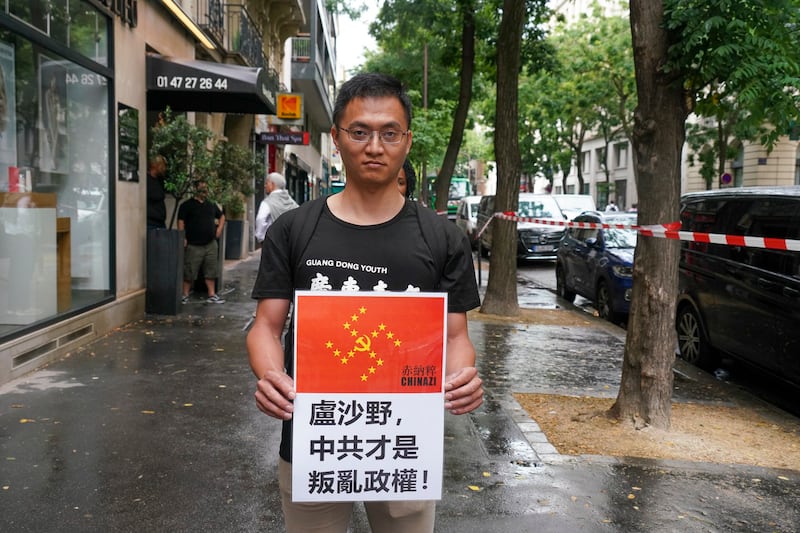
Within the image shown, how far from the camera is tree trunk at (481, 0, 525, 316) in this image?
36.3 feet

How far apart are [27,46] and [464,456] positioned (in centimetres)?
564

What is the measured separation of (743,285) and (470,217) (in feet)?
64.9

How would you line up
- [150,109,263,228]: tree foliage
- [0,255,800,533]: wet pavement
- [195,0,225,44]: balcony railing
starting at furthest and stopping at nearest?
[195,0,225,44]: balcony railing → [150,109,263,228]: tree foliage → [0,255,800,533]: wet pavement

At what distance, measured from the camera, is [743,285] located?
23.2ft

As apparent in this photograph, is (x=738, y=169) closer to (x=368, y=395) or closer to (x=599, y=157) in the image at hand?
(x=599, y=157)

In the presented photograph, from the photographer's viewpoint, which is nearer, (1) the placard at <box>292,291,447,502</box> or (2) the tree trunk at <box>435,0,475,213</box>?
(1) the placard at <box>292,291,447,502</box>

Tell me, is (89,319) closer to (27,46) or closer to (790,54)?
(27,46)

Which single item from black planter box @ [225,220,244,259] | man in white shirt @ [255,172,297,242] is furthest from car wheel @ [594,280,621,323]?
black planter box @ [225,220,244,259]

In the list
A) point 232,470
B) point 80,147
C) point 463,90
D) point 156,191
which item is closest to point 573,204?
point 463,90

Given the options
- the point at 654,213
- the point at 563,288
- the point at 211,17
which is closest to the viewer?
the point at 654,213

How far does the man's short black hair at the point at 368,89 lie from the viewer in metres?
2.18

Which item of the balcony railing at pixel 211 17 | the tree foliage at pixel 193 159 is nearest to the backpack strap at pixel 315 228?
the tree foliage at pixel 193 159

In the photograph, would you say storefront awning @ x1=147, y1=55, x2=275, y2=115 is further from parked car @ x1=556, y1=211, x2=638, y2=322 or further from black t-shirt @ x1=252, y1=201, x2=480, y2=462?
black t-shirt @ x1=252, y1=201, x2=480, y2=462

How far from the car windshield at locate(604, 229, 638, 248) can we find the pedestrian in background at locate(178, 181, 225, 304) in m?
6.20
